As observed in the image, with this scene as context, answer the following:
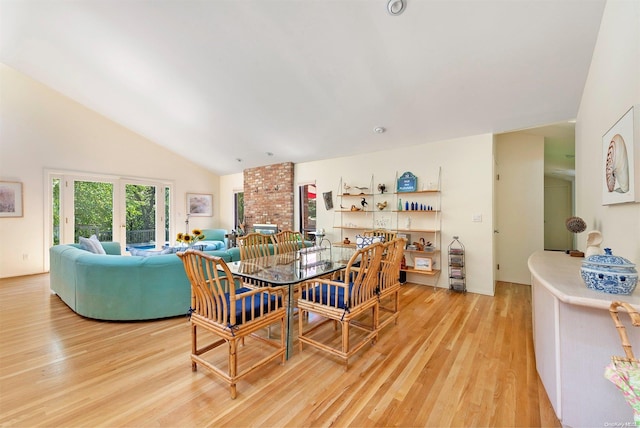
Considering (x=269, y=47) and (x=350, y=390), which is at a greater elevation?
(x=269, y=47)

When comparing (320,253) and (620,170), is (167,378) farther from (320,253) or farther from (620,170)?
(620,170)

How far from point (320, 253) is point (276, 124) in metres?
2.62

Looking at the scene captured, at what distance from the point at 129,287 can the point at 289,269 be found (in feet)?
6.04

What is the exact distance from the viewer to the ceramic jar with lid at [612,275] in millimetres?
1240

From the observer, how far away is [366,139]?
4.66m

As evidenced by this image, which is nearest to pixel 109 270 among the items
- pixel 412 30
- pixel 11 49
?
pixel 412 30

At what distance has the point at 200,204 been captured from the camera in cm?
786

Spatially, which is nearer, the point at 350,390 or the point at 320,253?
the point at 350,390

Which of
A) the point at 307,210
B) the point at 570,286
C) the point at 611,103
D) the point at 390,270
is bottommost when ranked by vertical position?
the point at 390,270

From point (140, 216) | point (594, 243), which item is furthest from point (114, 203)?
point (594, 243)

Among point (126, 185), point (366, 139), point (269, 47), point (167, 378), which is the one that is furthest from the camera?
point (126, 185)

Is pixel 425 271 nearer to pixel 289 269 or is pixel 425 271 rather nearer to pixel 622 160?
pixel 289 269

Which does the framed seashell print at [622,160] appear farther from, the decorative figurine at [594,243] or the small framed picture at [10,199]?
the small framed picture at [10,199]

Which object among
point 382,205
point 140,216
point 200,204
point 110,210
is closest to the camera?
point 382,205
